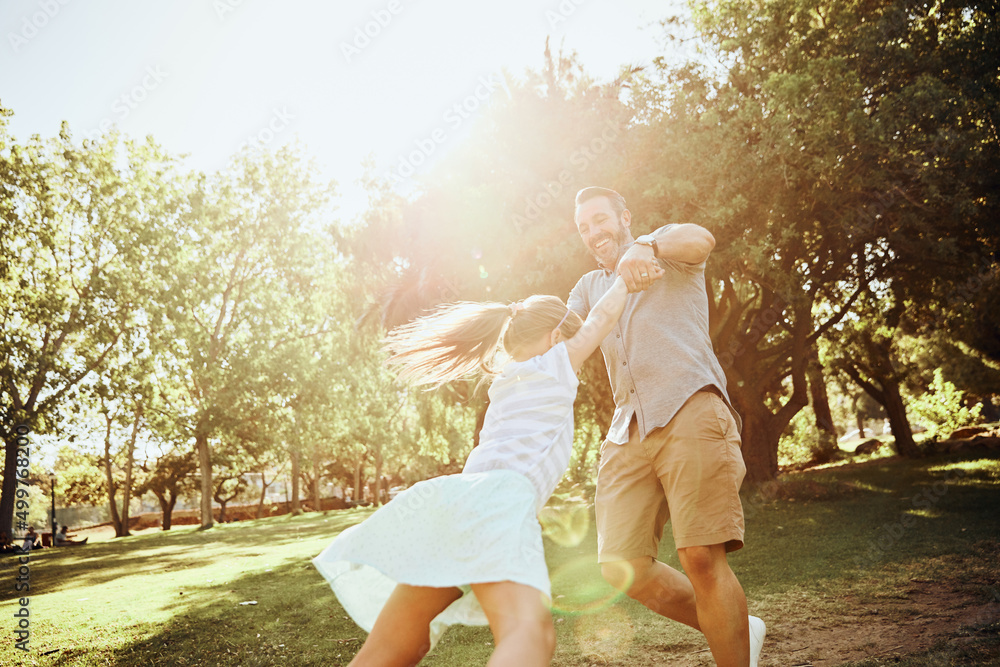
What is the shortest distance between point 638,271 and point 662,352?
1.43 ft

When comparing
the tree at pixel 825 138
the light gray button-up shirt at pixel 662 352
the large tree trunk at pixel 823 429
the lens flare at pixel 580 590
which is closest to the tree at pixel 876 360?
the large tree trunk at pixel 823 429

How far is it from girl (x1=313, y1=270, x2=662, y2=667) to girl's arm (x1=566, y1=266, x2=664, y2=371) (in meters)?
0.01

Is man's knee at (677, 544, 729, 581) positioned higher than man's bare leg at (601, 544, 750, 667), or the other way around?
man's knee at (677, 544, 729, 581)

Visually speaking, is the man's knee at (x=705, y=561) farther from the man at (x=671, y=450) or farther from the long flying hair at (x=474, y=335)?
the long flying hair at (x=474, y=335)

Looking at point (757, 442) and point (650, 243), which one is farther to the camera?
point (757, 442)

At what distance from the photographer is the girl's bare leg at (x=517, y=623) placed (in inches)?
72.9

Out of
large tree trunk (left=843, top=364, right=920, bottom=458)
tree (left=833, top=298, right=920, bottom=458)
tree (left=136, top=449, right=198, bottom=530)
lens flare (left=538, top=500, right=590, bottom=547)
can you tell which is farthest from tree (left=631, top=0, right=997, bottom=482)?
tree (left=136, top=449, right=198, bottom=530)

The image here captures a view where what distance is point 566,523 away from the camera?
13602 millimetres

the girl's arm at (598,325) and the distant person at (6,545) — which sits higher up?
the girl's arm at (598,325)

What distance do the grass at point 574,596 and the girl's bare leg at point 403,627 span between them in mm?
2292

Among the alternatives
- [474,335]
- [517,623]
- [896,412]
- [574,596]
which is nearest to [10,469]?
[574,596]

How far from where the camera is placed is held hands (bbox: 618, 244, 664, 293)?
2.94 metres

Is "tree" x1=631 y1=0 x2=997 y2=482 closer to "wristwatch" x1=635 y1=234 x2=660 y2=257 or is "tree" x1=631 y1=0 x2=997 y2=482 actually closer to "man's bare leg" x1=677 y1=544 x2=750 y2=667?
"wristwatch" x1=635 y1=234 x2=660 y2=257

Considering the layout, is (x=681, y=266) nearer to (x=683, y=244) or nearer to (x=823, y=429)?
(x=683, y=244)
